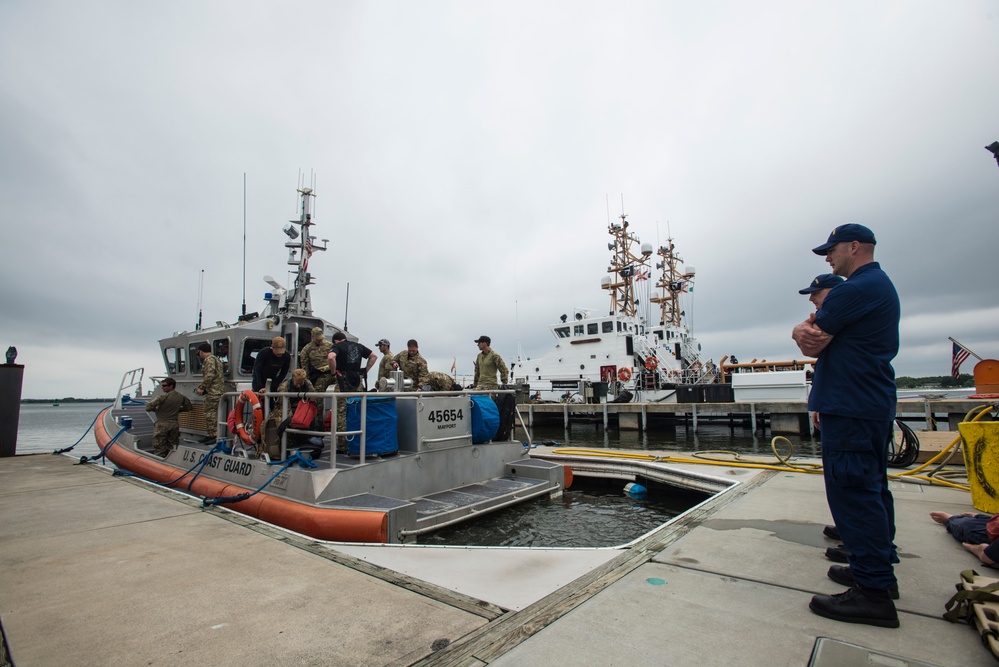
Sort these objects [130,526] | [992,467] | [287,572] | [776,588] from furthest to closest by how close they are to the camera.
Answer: [130,526]
[992,467]
[287,572]
[776,588]

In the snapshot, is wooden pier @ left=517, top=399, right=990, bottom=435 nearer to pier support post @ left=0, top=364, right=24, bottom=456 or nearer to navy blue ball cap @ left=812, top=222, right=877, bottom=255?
navy blue ball cap @ left=812, top=222, right=877, bottom=255

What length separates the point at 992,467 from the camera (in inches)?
141

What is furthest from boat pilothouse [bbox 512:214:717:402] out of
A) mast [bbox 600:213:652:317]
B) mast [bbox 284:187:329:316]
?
mast [bbox 284:187:329:316]

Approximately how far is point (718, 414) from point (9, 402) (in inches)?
917

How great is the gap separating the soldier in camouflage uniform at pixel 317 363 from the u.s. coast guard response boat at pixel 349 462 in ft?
1.46

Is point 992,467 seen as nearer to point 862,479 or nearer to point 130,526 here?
point 862,479

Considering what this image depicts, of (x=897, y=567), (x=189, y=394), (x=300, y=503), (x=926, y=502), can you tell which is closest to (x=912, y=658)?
(x=897, y=567)

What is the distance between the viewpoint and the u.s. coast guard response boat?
4.73m

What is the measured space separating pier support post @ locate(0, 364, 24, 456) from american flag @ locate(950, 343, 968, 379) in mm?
25233

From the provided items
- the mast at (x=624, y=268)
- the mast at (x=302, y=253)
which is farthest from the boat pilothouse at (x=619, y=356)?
the mast at (x=302, y=253)

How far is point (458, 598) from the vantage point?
2666mm

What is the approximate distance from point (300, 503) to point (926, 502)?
6198mm

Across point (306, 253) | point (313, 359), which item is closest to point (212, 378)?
point (313, 359)

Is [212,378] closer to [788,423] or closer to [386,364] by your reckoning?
[386,364]
